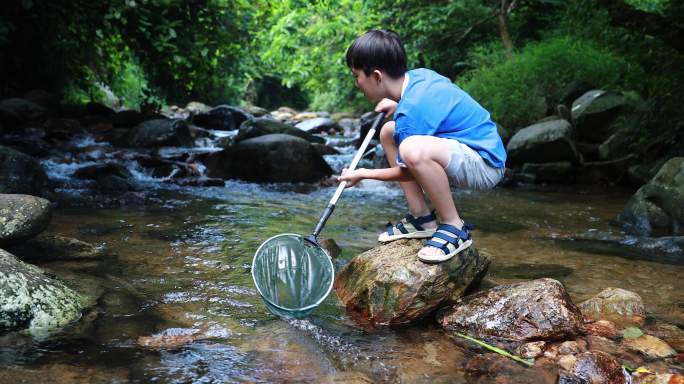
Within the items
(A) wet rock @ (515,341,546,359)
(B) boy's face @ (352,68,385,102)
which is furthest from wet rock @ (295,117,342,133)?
(A) wet rock @ (515,341,546,359)

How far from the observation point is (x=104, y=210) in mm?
5789

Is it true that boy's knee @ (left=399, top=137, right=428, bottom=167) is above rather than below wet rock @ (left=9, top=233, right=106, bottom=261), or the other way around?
above

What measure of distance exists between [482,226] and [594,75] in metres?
6.32

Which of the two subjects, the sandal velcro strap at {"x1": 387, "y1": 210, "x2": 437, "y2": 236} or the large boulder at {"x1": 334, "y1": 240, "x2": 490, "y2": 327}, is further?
the sandal velcro strap at {"x1": 387, "y1": 210, "x2": 437, "y2": 236}

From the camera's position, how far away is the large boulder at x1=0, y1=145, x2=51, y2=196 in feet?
18.4

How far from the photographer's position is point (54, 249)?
12.6ft

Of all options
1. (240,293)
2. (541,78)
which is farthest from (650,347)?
(541,78)

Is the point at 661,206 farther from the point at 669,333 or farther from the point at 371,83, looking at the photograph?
the point at 371,83

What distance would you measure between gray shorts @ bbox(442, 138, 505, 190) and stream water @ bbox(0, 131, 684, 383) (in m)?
0.76

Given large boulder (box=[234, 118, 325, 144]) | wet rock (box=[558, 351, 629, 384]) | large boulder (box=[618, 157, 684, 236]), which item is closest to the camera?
wet rock (box=[558, 351, 629, 384])

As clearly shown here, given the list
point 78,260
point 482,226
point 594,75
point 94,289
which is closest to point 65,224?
point 78,260

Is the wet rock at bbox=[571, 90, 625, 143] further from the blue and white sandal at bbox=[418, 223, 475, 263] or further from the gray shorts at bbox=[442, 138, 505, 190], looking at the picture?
the blue and white sandal at bbox=[418, 223, 475, 263]

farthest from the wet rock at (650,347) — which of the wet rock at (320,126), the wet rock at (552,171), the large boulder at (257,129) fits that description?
the wet rock at (320,126)

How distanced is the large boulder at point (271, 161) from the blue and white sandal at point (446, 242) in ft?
19.0
